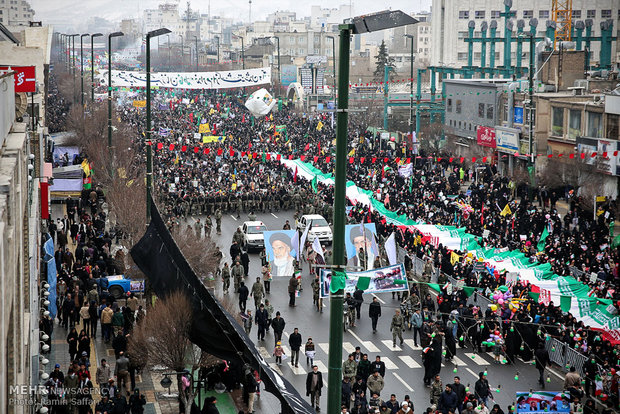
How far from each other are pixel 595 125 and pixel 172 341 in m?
33.5

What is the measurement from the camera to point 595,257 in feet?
93.1

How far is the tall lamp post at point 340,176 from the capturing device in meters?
8.90

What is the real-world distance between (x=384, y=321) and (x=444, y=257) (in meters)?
3.68

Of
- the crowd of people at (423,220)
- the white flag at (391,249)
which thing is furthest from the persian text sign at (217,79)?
the white flag at (391,249)

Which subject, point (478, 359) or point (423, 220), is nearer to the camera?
point (478, 359)

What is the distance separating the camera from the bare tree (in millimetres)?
17203

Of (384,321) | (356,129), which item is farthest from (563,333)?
(356,129)

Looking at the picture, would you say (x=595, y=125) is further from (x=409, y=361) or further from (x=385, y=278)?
(x=385, y=278)

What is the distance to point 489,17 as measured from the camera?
4582 inches

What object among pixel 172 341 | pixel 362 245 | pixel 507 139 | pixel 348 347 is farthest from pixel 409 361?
pixel 507 139

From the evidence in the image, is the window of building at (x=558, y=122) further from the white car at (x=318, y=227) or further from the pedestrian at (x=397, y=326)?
the pedestrian at (x=397, y=326)

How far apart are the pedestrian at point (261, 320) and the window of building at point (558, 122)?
99.7ft

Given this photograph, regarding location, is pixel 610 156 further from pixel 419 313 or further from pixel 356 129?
pixel 356 129

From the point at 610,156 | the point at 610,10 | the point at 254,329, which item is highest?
the point at 610,10
